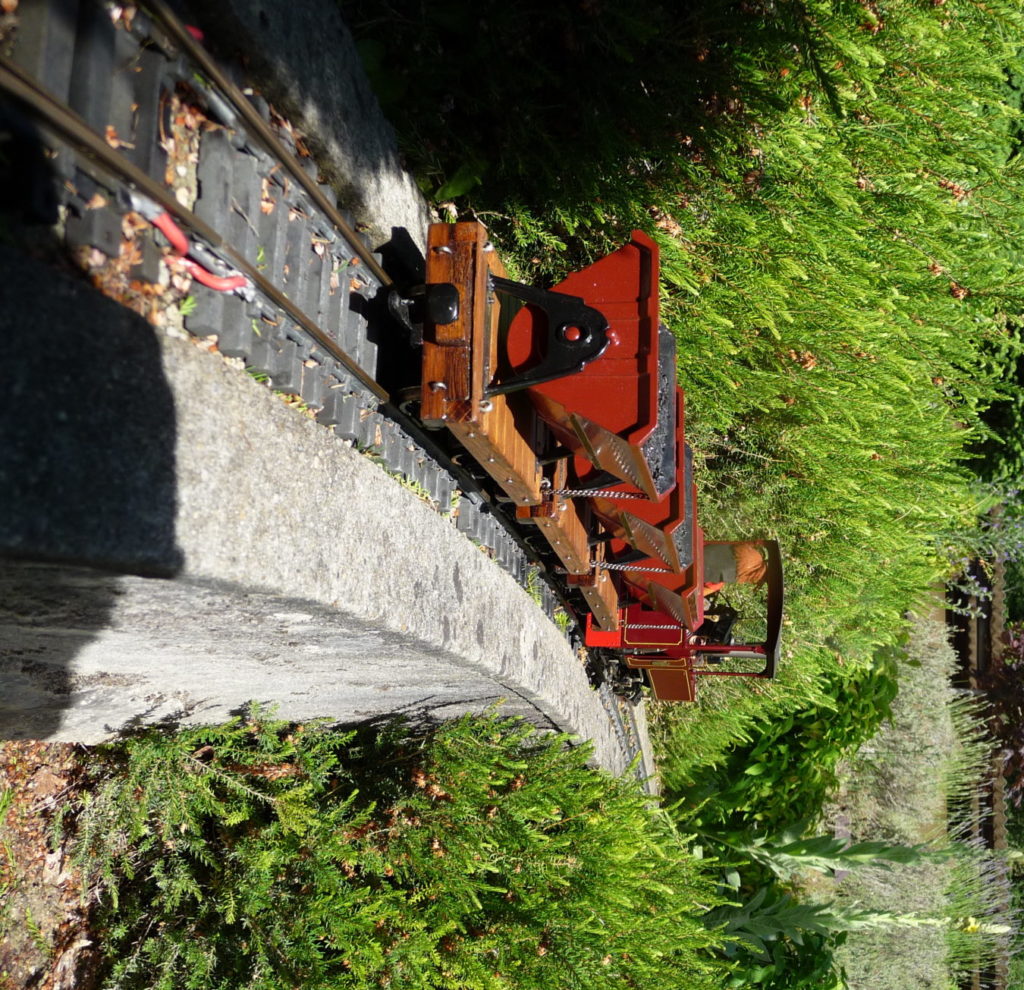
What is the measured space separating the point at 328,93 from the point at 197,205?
2.30 feet

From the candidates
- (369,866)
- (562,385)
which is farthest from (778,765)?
(562,385)

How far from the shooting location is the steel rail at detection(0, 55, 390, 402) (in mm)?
1425

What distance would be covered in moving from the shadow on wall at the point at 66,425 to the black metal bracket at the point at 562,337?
1209 millimetres

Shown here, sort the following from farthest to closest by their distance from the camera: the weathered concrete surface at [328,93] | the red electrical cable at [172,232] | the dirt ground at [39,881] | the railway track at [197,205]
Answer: the dirt ground at [39,881] < the weathered concrete surface at [328,93] < the red electrical cable at [172,232] < the railway track at [197,205]

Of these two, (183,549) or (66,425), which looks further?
(183,549)

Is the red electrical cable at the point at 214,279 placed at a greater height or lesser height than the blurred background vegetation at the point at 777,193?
lesser

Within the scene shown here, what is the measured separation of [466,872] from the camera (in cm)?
356

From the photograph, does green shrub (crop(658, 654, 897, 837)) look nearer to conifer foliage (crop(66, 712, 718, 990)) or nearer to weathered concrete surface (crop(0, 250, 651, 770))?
conifer foliage (crop(66, 712, 718, 990))

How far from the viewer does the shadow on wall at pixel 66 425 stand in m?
1.38

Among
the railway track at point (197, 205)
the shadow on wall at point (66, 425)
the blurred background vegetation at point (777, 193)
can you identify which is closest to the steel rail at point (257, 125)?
the railway track at point (197, 205)

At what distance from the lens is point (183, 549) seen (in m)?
1.67

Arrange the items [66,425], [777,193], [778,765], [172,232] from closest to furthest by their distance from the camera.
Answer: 1. [66,425]
2. [172,232]
3. [777,193]
4. [778,765]

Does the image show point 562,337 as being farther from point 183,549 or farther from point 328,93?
point 183,549

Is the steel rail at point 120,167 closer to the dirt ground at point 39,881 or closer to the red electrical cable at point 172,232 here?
the red electrical cable at point 172,232
